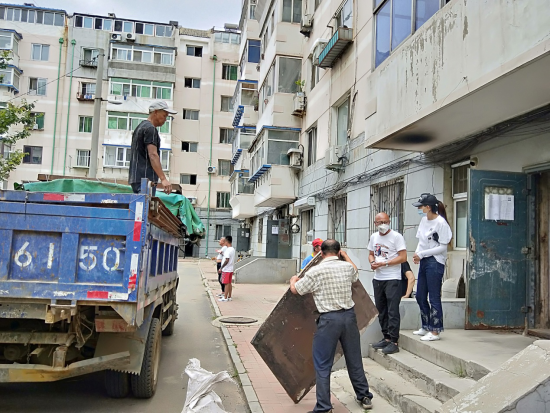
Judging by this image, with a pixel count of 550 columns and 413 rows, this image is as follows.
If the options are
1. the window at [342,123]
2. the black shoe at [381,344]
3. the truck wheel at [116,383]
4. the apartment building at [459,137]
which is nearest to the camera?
the truck wheel at [116,383]

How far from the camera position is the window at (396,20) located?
687 cm

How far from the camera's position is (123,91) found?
34.9 metres

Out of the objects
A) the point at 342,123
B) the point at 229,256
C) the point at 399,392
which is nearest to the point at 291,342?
the point at 399,392

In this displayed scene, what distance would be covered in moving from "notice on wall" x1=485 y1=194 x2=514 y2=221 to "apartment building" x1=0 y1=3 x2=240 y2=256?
3095 cm

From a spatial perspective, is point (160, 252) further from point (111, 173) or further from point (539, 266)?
point (111, 173)

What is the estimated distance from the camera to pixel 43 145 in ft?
117

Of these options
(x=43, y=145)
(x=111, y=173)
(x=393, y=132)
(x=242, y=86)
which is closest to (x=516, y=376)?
(x=393, y=132)

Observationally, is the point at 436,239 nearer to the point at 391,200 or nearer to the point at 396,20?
the point at 396,20

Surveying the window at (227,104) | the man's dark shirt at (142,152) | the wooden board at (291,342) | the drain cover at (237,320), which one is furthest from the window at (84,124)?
the wooden board at (291,342)

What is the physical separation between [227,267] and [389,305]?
753 cm

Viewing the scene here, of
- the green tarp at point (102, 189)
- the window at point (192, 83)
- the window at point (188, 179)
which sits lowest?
the green tarp at point (102, 189)

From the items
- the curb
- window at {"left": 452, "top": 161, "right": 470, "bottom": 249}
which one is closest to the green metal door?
window at {"left": 452, "top": 161, "right": 470, "bottom": 249}

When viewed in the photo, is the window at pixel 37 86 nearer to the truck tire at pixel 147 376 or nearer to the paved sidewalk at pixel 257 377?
the paved sidewalk at pixel 257 377

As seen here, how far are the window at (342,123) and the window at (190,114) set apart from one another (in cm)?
2489
